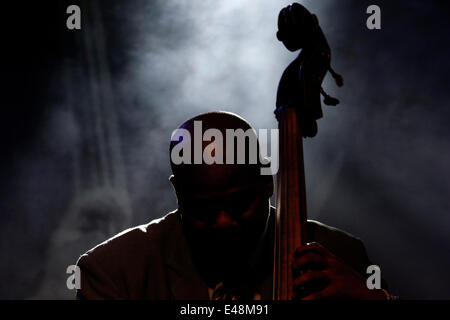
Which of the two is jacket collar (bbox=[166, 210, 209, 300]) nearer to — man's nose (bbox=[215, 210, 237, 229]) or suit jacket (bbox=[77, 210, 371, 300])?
suit jacket (bbox=[77, 210, 371, 300])

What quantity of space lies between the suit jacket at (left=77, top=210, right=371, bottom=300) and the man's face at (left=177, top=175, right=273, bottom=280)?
15 cm

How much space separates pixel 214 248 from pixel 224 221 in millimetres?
104

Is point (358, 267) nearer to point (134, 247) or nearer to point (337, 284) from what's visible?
point (337, 284)

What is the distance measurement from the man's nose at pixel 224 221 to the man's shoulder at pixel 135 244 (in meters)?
0.39

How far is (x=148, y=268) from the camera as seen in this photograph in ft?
4.58

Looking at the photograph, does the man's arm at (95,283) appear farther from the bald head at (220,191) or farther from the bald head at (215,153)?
the bald head at (215,153)

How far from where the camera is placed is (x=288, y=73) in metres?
1.52

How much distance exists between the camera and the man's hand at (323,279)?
3.39 ft

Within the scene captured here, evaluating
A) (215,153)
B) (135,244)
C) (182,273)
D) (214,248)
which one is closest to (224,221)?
(214,248)

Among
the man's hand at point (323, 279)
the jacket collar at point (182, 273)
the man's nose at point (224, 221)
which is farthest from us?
the jacket collar at point (182, 273)

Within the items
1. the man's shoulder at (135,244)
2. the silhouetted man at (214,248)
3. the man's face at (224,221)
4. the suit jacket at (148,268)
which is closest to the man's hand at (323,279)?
the silhouetted man at (214,248)

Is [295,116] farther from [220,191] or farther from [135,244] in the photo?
[135,244]
